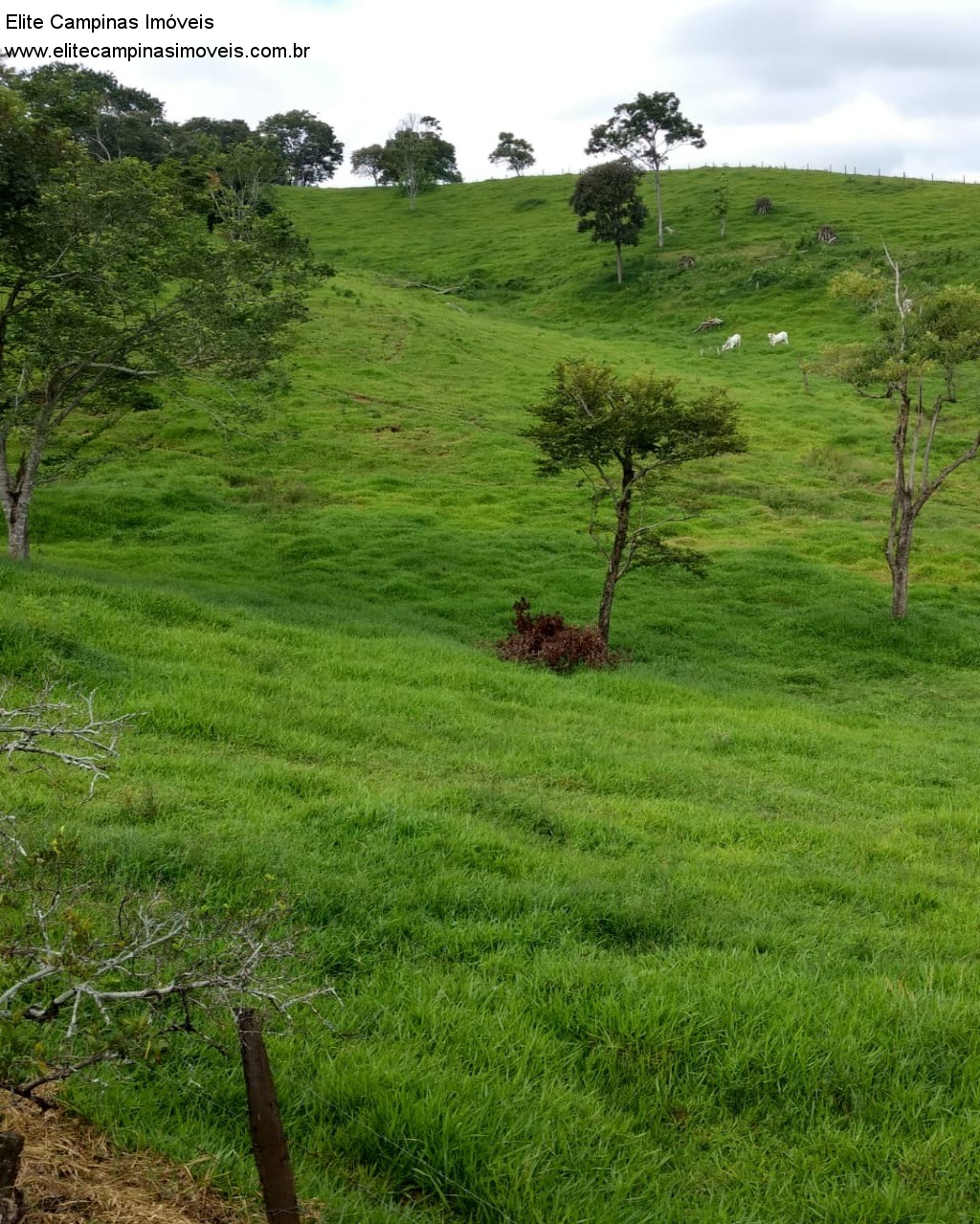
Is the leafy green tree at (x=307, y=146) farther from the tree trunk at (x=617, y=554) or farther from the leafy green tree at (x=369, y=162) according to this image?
the tree trunk at (x=617, y=554)

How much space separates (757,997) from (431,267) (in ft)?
233

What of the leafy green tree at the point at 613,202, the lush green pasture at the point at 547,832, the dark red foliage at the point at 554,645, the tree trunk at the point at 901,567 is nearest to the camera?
the lush green pasture at the point at 547,832

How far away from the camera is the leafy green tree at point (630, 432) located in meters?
16.3

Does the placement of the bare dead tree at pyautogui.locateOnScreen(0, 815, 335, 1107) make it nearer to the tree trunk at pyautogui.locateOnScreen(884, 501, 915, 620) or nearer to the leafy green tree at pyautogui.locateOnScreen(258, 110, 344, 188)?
the tree trunk at pyautogui.locateOnScreen(884, 501, 915, 620)

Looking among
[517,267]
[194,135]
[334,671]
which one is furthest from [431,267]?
[334,671]

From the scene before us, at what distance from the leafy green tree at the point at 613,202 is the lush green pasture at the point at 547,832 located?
42.8 metres

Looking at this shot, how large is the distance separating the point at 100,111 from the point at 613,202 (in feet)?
134

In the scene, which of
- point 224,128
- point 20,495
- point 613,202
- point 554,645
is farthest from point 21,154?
Answer: point 224,128

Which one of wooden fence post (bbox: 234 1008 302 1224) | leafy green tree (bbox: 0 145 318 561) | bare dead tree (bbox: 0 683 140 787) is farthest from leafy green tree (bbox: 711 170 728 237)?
wooden fence post (bbox: 234 1008 302 1224)

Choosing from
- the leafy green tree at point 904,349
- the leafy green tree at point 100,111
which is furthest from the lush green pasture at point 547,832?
the leafy green tree at point 100,111

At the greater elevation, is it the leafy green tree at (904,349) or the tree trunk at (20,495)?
the leafy green tree at (904,349)

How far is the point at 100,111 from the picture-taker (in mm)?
30266

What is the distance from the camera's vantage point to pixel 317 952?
4914 millimetres

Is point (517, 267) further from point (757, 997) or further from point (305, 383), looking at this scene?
point (757, 997)
